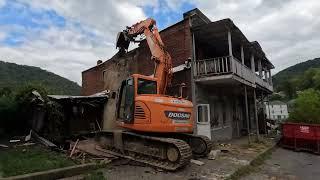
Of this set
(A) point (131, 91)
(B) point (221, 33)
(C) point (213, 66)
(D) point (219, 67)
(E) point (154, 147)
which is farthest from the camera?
(B) point (221, 33)

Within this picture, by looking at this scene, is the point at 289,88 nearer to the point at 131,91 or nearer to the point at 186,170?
the point at 131,91

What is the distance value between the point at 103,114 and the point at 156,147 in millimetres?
7697

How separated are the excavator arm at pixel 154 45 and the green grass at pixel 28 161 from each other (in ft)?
14.5

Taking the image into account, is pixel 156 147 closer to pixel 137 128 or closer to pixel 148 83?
pixel 137 128

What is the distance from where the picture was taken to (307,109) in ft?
64.6

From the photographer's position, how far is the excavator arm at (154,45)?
12.9 m

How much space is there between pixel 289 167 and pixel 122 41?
Answer: 9209mm

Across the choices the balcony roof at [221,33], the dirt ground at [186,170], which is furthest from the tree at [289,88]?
the dirt ground at [186,170]

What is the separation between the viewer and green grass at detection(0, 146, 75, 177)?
8641 millimetres

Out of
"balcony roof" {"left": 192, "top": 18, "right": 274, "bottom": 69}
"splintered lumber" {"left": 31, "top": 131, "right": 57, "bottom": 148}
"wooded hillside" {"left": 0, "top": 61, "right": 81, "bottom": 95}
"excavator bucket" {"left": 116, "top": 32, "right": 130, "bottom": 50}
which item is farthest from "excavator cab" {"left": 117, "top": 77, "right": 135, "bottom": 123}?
"wooded hillside" {"left": 0, "top": 61, "right": 81, "bottom": 95}

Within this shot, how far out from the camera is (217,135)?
62.4ft

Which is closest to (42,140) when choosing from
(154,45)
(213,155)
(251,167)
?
(154,45)

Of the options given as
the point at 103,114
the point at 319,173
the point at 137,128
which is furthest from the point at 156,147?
the point at 103,114

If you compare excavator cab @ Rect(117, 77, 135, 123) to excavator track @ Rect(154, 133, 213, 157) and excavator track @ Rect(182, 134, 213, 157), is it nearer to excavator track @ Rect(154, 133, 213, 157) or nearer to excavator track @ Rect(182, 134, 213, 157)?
excavator track @ Rect(154, 133, 213, 157)
